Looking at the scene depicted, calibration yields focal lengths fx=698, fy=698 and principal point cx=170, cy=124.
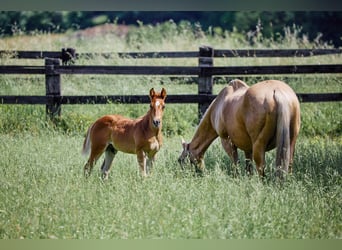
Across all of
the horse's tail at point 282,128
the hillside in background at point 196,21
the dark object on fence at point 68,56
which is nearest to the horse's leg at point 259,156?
the horse's tail at point 282,128

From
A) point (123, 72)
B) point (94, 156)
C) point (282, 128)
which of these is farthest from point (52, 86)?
point (282, 128)

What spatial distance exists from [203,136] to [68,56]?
1689 millimetres

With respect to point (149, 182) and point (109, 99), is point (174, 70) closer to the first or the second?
point (109, 99)

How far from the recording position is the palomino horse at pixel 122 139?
17.4ft

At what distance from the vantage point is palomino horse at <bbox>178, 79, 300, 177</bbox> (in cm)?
492

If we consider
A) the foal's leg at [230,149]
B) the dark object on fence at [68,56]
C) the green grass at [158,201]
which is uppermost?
the dark object on fence at [68,56]

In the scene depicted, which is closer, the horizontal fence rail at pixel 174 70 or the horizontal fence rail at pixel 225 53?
the horizontal fence rail at pixel 174 70

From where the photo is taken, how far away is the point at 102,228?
4.75 metres

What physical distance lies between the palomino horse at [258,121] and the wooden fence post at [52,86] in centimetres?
130

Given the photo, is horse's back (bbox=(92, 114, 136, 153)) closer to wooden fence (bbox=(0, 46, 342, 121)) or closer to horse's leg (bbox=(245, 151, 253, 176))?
wooden fence (bbox=(0, 46, 342, 121))

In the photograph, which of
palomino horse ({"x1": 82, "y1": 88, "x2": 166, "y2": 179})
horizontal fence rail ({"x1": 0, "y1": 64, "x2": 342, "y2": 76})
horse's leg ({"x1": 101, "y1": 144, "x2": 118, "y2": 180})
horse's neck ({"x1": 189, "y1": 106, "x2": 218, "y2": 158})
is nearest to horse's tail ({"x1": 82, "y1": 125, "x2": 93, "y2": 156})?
palomino horse ({"x1": 82, "y1": 88, "x2": 166, "y2": 179})

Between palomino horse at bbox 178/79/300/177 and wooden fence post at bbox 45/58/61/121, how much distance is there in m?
1.30

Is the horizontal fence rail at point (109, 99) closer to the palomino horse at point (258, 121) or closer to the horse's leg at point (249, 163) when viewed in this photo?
the palomino horse at point (258, 121)

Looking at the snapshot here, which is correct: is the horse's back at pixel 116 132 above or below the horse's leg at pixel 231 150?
above
